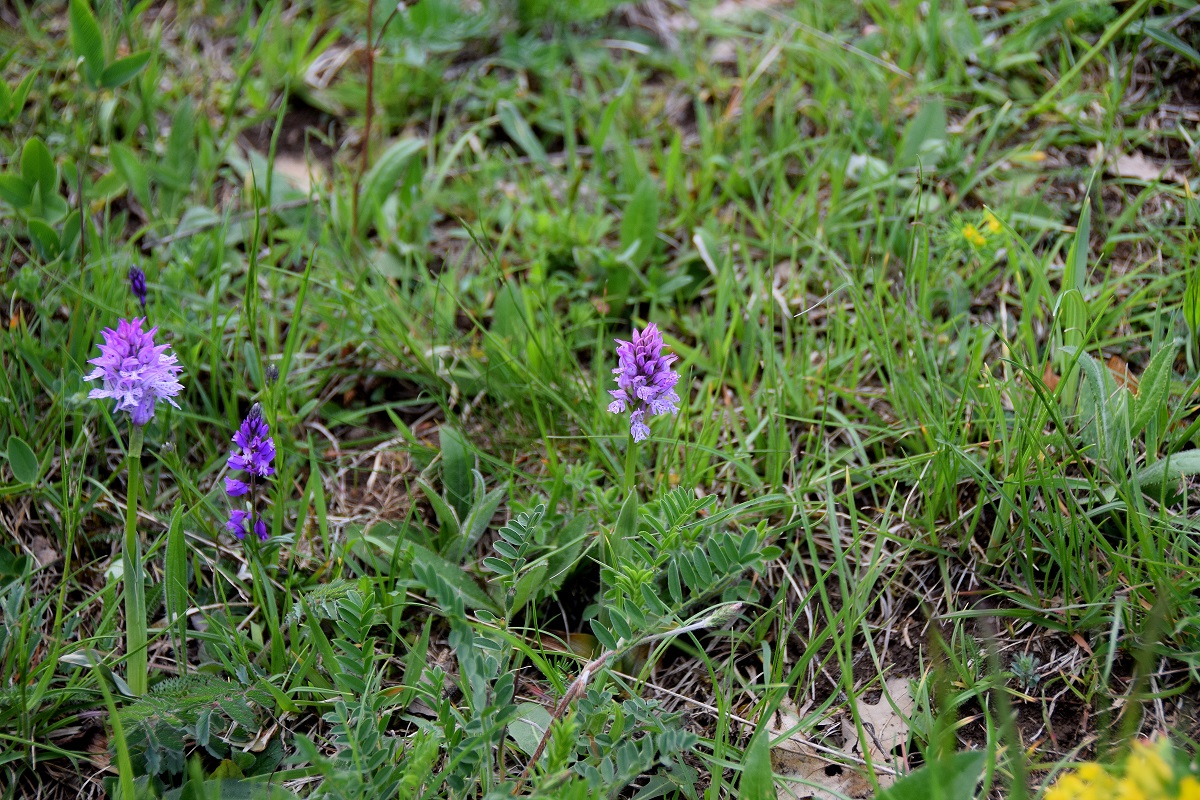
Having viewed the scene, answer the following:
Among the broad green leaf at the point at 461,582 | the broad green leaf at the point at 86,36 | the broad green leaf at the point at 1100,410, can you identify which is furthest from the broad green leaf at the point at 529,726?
the broad green leaf at the point at 86,36

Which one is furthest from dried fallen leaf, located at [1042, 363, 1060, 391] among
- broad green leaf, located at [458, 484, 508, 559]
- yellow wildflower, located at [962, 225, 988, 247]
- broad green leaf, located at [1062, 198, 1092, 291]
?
broad green leaf, located at [458, 484, 508, 559]

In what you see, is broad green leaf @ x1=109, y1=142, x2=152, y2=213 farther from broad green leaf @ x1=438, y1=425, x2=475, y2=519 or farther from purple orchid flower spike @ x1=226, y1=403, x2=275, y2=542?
broad green leaf @ x1=438, y1=425, x2=475, y2=519

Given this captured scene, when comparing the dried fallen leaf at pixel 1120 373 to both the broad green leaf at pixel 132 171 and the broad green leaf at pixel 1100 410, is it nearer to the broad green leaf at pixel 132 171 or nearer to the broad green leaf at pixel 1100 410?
the broad green leaf at pixel 1100 410

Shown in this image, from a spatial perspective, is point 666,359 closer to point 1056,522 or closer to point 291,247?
point 1056,522

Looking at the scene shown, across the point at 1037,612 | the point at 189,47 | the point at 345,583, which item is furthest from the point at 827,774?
the point at 189,47

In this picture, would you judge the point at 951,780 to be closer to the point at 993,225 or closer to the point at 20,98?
the point at 993,225

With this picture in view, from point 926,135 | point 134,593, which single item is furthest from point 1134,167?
point 134,593
